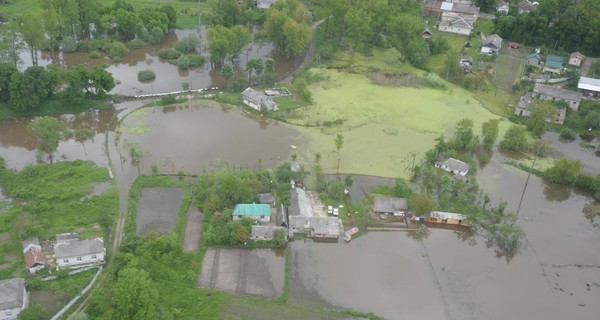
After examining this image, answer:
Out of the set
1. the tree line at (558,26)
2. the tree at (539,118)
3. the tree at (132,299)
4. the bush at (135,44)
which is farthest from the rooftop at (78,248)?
the tree line at (558,26)

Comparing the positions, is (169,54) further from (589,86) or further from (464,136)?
(589,86)

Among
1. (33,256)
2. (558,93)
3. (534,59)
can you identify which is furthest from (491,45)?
(33,256)

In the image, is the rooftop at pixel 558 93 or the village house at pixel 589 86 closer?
the rooftop at pixel 558 93

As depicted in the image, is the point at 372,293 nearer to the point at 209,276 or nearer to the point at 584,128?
the point at 209,276

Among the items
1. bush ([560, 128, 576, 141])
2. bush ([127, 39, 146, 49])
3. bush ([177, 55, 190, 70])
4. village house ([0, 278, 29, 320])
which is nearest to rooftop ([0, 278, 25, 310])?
village house ([0, 278, 29, 320])

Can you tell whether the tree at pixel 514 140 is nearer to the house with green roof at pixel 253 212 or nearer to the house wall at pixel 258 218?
the house with green roof at pixel 253 212

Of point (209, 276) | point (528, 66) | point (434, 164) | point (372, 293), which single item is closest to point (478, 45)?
point (528, 66)
